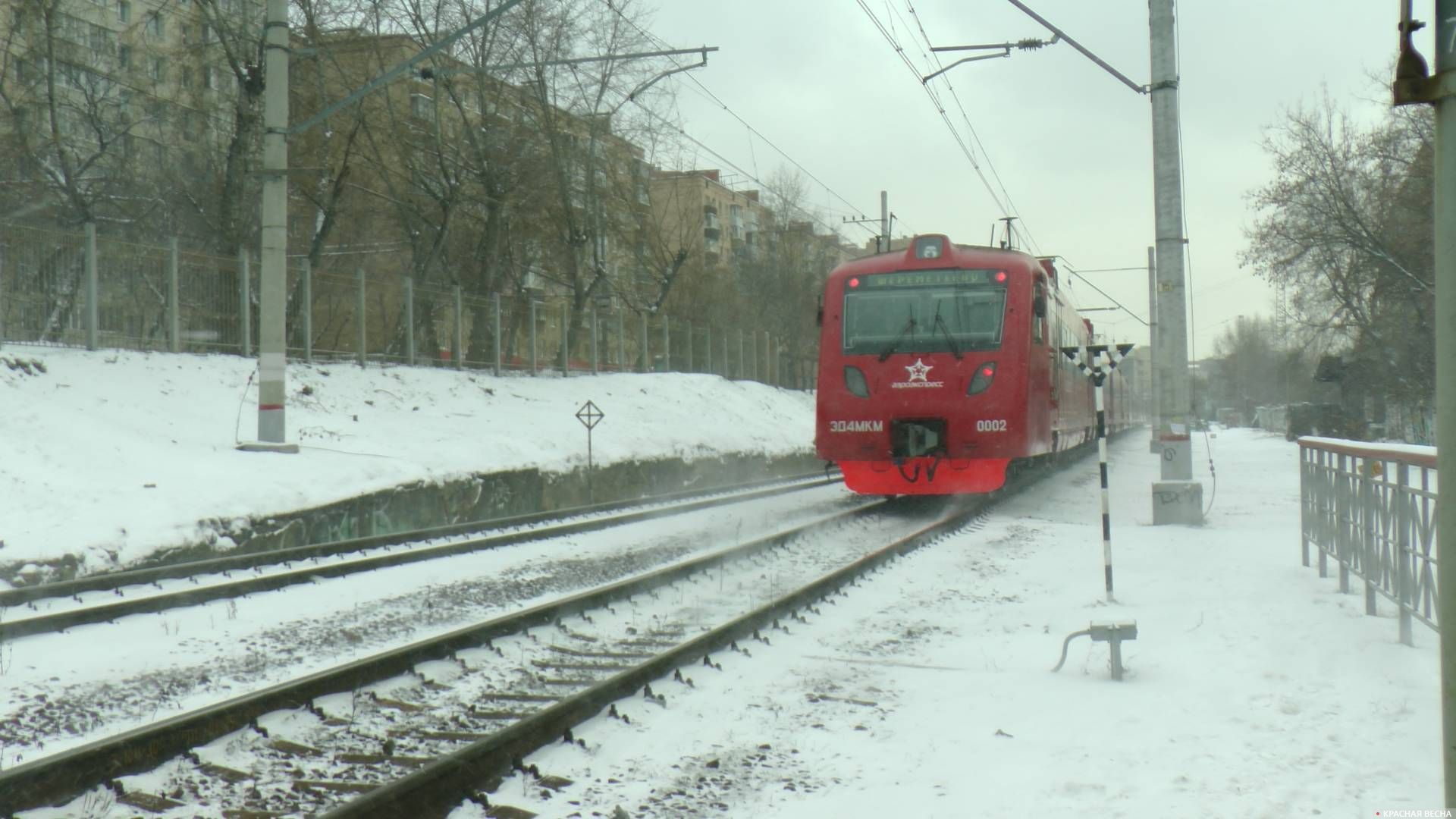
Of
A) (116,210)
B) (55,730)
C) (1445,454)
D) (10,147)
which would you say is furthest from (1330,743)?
(116,210)

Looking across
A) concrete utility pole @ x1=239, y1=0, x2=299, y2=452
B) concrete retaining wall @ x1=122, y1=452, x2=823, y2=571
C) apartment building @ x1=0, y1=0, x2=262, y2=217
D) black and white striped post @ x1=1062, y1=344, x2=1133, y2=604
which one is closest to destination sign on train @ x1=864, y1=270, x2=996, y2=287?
black and white striped post @ x1=1062, y1=344, x2=1133, y2=604

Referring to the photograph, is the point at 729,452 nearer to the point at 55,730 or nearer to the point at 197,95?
the point at 197,95

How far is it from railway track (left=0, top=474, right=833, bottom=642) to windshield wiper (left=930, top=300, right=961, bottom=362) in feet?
14.8

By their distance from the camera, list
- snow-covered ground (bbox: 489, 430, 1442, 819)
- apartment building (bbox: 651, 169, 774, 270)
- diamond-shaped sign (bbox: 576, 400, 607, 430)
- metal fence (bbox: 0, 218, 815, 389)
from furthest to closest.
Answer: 1. apartment building (bbox: 651, 169, 774, 270)
2. diamond-shaped sign (bbox: 576, 400, 607, 430)
3. metal fence (bbox: 0, 218, 815, 389)
4. snow-covered ground (bbox: 489, 430, 1442, 819)

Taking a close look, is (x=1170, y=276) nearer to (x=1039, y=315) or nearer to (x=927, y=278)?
(x=1039, y=315)

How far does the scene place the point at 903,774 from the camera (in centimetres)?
477

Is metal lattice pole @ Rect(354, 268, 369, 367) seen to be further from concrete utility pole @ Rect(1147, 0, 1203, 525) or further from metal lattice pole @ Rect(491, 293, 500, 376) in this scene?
concrete utility pole @ Rect(1147, 0, 1203, 525)

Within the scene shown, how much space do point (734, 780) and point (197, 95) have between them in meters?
24.8

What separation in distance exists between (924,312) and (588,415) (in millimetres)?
7082

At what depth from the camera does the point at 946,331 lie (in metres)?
14.8

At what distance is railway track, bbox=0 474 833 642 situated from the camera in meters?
8.19

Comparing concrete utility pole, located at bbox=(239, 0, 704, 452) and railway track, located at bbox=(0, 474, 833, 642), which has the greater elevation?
concrete utility pole, located at bbox=(239, 0, 704, 452)

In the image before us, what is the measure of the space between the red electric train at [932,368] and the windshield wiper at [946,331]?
1 centimetres

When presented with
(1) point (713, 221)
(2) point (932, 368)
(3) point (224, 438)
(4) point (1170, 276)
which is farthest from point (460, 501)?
(1) point (713, 221)
